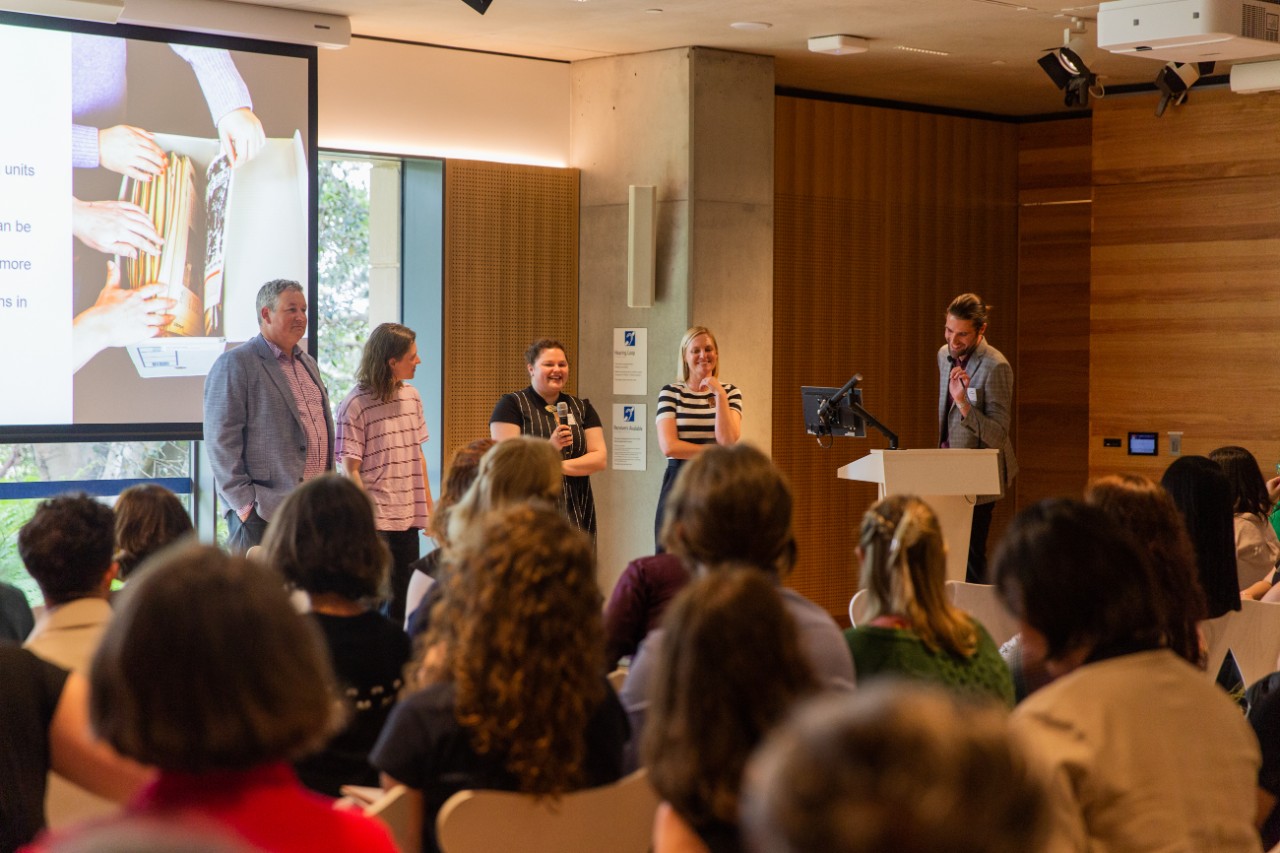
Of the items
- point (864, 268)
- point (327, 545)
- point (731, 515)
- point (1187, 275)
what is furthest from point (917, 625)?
point (864, 268)

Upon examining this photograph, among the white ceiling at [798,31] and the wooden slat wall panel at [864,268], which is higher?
the white ceiling at [798,31]

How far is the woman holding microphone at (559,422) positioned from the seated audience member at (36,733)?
3918mm

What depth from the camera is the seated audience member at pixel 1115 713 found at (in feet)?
5.95

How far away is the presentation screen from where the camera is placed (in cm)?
662

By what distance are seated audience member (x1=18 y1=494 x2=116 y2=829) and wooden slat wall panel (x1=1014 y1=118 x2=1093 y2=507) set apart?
28.1ft

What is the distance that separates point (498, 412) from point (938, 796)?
18.0 ft

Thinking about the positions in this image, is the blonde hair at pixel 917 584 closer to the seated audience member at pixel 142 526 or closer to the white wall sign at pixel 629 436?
the seated audience member at pixel 142 526

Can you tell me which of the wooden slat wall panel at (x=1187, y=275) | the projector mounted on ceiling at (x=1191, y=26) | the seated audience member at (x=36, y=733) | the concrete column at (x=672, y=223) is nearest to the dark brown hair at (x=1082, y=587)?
the seated audience member at (x=36, y=733)

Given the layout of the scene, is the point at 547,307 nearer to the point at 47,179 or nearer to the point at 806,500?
the point at 806,500

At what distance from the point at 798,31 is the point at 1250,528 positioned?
3.95 m

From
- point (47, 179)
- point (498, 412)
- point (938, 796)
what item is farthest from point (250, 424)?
point (938, 796)

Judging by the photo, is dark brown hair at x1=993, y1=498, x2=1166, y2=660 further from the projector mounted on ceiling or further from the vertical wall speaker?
the vertical wall speaker

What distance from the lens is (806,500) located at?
A: 31.0 feet

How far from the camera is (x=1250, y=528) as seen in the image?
505cm
